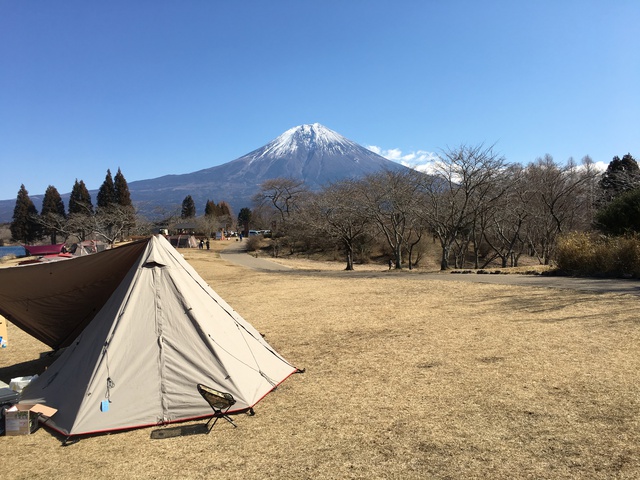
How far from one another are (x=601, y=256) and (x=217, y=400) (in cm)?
1433

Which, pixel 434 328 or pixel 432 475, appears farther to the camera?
pixel 434 328

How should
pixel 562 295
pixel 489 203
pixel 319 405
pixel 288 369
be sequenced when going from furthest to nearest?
pixel 489 203 → pixel 562 295 → pixel 288 369 → pixel 319 405

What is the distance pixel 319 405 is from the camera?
188 inches

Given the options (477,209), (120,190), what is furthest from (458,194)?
(120,190)

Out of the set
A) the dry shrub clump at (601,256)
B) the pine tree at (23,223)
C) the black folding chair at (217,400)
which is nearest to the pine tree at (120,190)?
the pine tree at (23,223)

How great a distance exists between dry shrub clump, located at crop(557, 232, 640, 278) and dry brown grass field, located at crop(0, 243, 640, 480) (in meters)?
6.45

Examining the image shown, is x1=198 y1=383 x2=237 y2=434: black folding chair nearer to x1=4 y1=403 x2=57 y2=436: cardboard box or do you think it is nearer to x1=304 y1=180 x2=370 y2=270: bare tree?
x1=4 y1=403 x2=57 y2=436: cardboard box

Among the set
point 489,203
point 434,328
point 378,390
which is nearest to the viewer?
point 378,390

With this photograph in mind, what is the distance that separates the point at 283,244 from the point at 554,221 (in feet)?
92.7

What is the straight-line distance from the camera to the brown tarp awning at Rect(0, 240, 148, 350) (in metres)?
5.79

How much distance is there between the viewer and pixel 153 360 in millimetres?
4727

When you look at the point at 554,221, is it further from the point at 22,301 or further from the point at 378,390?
the point at 22,301

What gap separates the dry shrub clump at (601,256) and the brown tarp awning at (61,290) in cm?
1421

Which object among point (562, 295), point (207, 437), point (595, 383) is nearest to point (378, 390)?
point (207, 437)
